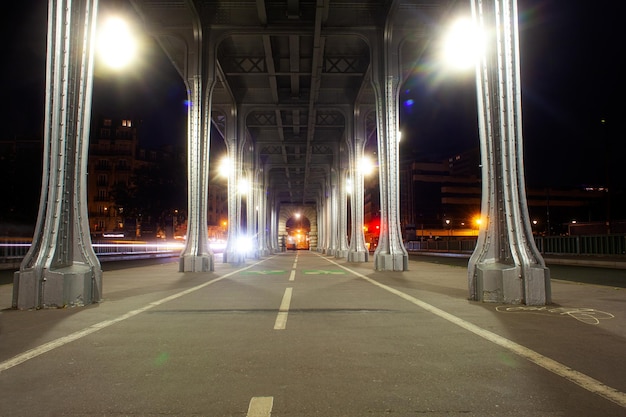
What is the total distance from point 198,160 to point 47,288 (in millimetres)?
11471

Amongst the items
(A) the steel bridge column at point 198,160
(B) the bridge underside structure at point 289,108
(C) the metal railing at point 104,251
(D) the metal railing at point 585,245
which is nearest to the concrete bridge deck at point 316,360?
(B) the bridge underside structure at point 289,108

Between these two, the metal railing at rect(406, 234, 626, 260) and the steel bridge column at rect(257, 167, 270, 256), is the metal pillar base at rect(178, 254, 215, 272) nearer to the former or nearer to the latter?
the metal railing at rect(406, 234, 626, 260)

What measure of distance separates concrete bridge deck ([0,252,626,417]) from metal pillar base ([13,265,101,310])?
0.32m

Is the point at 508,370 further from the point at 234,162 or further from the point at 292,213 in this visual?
the point at 292,213

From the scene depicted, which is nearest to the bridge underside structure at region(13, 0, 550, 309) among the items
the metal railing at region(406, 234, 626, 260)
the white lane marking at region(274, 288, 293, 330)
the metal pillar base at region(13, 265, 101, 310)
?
the metal pillar base at region(13, 265, 101, 310)

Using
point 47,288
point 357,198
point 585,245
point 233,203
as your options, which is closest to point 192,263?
point 47,288

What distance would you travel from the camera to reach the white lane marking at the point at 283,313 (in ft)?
21.2

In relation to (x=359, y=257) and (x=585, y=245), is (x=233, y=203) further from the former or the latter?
(x=585, y=245)

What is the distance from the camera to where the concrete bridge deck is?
336 cm

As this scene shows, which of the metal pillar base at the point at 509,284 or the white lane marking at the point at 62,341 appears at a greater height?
the metal pillar base at the point at 509,284

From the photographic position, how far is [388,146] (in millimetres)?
19547

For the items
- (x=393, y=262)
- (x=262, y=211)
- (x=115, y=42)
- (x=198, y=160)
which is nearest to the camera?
(x=115, y=42)

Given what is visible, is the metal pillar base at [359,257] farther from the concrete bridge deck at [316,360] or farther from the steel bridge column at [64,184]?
the steel bridge column at [64,184]

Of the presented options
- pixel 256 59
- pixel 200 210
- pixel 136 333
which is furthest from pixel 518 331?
pixel 256 59
